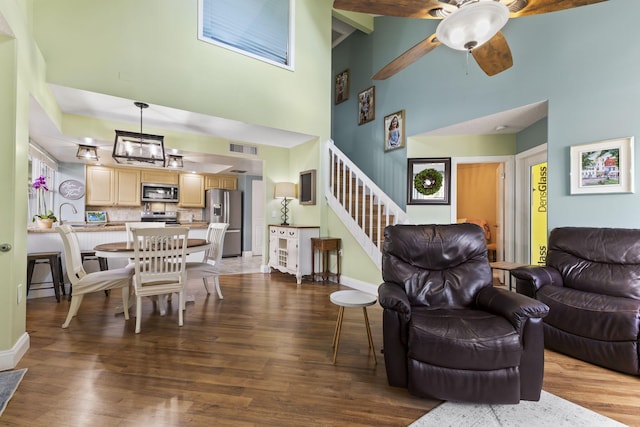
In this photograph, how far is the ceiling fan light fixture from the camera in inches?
64.4

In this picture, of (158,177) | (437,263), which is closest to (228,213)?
(158,177)

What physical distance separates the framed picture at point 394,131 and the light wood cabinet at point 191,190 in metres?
4.86

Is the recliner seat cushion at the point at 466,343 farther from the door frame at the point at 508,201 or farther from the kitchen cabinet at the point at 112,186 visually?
the kitchen cabinet at the point at 112,186

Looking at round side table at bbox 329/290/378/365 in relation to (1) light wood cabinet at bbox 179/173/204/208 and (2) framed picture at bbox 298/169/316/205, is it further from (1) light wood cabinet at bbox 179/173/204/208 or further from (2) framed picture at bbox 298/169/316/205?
(1) light wood cabinet at bbox 179/173/204/208

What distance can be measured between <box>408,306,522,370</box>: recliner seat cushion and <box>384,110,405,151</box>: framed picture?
3.71m

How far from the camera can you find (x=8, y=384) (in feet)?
6.31

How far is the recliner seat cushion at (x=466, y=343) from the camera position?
5.34 feet

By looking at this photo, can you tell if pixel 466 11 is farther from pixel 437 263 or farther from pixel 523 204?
pixel 523 204

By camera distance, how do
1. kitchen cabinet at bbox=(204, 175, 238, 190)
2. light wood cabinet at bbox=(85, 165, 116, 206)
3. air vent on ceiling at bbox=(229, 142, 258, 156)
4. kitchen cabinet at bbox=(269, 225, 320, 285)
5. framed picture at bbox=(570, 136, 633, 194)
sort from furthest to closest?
kitchen cabinet at bbox=(204, 175, 238, 190), light wood cabinet at bbox=(85, 165, 116, 206), air vent on ceiling at bbox=(229, 142, 258, 156), kitchen cabinet at bbox=(269, 225, 320, 285), framed picture at bbox=(570, 136, 633, 194)

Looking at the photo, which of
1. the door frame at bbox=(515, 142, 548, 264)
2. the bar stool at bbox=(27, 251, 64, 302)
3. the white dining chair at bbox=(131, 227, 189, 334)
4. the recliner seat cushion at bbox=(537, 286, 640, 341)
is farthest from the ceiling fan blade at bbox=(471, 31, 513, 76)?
the bar stool at bbox=(27, 251, 64, 302)

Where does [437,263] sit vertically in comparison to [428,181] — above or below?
below

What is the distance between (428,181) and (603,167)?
214 centimetres

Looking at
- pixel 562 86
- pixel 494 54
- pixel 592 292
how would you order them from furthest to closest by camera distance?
pixel 562 86 → pixel 592 292 → pixel 494 54

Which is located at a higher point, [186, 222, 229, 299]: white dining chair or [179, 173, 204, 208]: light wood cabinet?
[179, 173, 204, 208]: light wood cabinet
